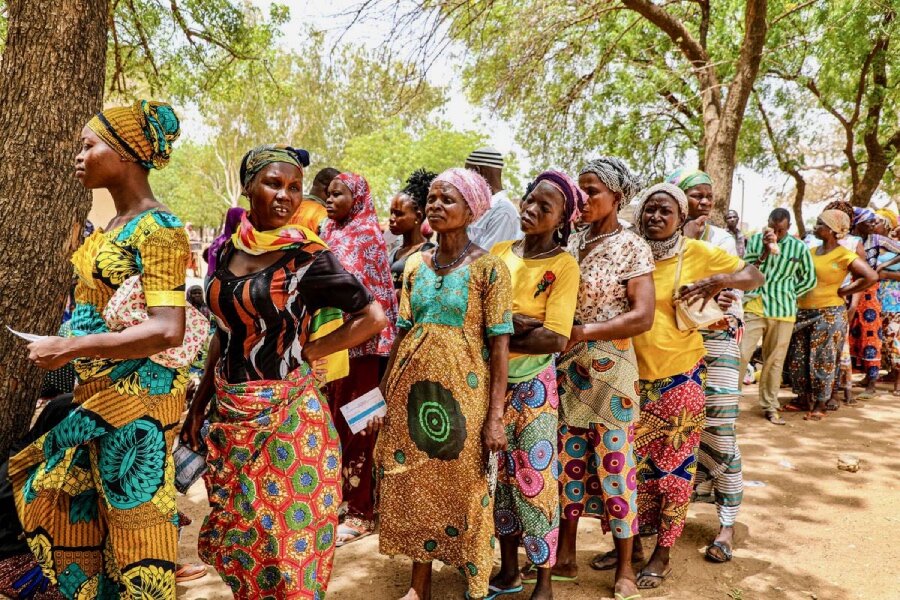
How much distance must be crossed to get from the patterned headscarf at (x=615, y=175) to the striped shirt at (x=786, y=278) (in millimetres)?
4082

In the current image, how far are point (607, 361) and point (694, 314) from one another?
543 mm

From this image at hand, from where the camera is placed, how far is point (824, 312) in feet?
23.1

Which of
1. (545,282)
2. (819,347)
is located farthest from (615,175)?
(819,347)

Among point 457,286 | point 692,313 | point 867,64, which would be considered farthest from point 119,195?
point 867,64

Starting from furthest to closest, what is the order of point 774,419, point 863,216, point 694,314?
point 863,216 < point 774,419 < point 694,314

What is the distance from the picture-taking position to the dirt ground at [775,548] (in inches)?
130

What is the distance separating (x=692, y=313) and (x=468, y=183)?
4.48 feet

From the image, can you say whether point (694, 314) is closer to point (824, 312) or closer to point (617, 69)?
point (824, 312)

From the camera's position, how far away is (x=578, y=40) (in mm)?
8695

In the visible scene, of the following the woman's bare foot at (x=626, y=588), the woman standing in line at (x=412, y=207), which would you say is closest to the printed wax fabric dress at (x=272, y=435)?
the woman's bare foot at (x=626, y=588)

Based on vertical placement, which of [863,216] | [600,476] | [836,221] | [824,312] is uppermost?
[863,216]

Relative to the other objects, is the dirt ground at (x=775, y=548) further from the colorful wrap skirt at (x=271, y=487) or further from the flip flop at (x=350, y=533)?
the colorful wrap skirt at (x=271, y=487)

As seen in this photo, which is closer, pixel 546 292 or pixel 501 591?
pixel 546 292

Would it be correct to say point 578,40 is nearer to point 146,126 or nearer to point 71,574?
point 146,126
